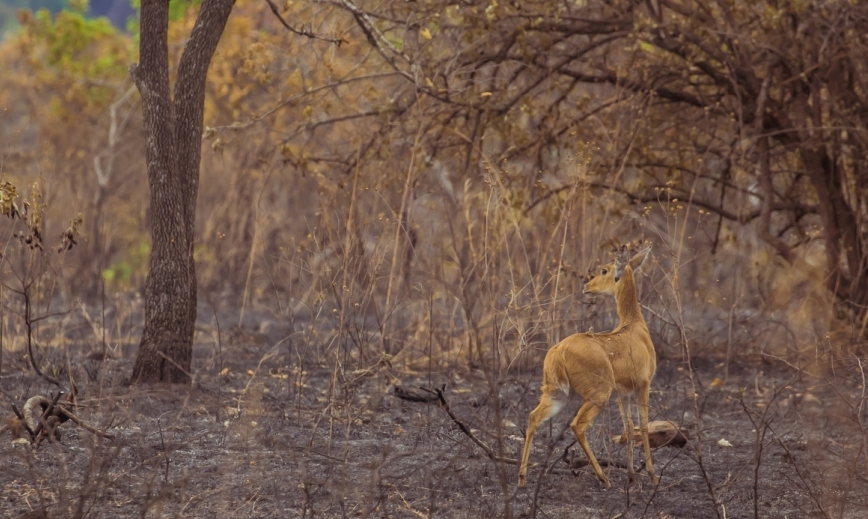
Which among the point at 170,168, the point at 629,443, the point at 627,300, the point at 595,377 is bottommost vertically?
the point at 629,443

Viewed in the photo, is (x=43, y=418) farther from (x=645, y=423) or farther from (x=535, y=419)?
(x=645, y=423)

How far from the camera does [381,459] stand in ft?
19.1

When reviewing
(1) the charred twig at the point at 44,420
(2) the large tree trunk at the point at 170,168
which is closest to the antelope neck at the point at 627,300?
(1) the charred twig at the point at 44,420

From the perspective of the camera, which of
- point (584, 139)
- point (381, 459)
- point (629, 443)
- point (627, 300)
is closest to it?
point (629, 443)

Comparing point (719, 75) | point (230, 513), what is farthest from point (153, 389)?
point (719, 75)

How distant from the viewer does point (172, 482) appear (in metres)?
5.39

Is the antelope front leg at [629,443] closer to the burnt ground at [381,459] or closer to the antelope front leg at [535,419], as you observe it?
the burnt ground at [381,459]

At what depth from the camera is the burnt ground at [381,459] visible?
5.01 metres

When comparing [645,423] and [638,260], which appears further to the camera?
[638,260]

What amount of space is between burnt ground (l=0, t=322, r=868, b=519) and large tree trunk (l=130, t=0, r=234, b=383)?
1.09ft

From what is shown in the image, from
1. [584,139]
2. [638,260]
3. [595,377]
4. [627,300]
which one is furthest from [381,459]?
[584,139]

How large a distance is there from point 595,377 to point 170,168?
3.31 meters

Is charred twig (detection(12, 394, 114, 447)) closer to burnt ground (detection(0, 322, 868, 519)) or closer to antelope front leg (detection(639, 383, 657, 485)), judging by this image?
burnt ground (detection(0, 322, 868, 519))

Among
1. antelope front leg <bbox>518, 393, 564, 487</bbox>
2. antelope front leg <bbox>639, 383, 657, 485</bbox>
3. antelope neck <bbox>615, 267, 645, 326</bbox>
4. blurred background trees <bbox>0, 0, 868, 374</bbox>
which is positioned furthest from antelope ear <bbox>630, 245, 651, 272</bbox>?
blurred background trees <bbox>0, 0, 868, 374</bbox>
